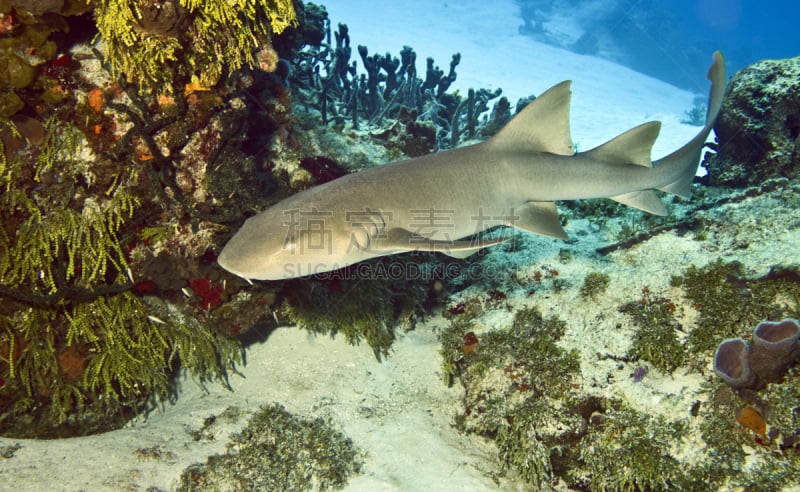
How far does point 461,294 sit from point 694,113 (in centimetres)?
3025

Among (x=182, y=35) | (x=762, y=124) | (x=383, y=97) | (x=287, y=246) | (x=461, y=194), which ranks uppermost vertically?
(x=383, y=97)

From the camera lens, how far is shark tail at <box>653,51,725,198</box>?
4277 mm

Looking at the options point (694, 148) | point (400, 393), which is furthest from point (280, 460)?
point (694, 148)

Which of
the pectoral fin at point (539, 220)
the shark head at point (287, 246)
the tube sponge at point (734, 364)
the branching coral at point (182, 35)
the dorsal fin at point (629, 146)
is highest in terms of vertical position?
the branching coral at point (182, 35)

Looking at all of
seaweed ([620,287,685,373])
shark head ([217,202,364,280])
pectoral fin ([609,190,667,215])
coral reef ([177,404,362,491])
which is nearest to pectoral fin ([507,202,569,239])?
pectoral fin ([609,190,667,215])

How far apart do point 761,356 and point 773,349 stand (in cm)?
11

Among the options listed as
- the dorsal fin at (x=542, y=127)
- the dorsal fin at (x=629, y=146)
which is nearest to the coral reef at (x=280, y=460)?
the dorsal fin at (x=542, y=127)

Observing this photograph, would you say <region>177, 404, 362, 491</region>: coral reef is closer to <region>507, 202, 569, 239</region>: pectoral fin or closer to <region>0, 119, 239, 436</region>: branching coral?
<region>0, 119, 239, 436</region>: branching coral

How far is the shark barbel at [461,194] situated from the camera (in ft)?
9.91

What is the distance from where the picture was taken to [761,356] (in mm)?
3490

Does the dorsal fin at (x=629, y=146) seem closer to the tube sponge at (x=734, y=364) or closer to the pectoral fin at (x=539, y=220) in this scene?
the pectoral fin at (x=539, y=220)

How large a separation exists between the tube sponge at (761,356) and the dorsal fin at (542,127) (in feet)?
7.70

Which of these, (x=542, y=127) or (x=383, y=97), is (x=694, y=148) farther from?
(x=383, y=97)

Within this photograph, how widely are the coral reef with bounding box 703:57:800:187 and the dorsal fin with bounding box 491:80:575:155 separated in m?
6.48
